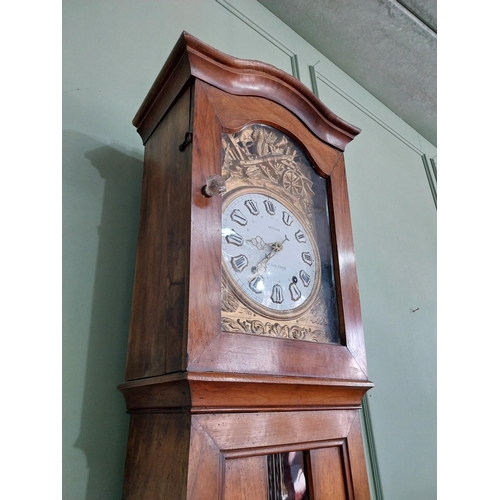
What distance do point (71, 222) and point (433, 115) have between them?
5.38 feet

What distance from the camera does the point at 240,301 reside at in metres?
0.58

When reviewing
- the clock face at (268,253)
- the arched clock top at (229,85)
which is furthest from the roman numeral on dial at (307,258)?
the arched clock top at (229,85)

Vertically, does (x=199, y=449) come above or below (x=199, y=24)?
below

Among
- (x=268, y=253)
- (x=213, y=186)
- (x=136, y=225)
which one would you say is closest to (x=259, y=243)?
(x=268, y=253)

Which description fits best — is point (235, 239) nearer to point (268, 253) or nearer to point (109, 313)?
point (268, 253)

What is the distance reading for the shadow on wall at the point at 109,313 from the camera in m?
0.60

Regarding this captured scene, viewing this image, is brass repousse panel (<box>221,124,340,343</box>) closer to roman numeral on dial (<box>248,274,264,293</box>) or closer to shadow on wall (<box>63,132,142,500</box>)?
roman numeral on dial (<box>248,274,264,293</box>)

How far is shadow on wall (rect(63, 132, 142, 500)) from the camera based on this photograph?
23.6 inches

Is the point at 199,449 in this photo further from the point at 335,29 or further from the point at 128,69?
the point at 335,29

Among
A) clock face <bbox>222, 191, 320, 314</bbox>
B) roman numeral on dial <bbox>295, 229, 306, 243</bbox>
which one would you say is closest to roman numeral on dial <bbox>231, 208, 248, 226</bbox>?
clock face <bbox>222, 191, 320, 314</bbox>

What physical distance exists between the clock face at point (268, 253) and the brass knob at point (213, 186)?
0.15 ft

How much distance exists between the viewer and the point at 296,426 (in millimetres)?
563

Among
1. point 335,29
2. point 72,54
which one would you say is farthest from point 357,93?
point 72,54

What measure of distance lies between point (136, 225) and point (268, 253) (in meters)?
0.26
